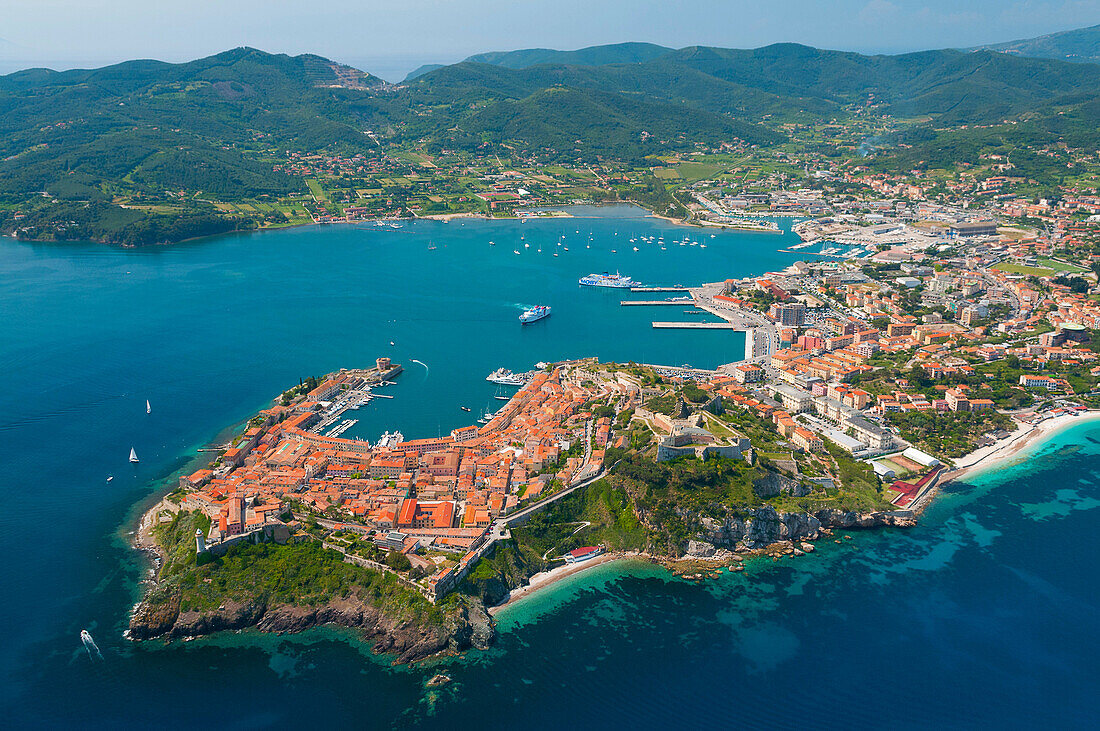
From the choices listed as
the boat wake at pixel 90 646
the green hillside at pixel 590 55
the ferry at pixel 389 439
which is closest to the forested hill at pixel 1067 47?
the green hillside at pixel 590 55

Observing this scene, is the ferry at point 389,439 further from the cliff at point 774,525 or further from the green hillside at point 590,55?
the green hillside at point 590,55

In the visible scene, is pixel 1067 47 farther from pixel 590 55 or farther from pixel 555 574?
pixel 555 574

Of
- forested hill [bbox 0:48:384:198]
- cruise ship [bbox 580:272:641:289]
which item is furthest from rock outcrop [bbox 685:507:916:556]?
forested hill [bbox 0:48:384:198]

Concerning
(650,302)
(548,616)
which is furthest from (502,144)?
(548,616)

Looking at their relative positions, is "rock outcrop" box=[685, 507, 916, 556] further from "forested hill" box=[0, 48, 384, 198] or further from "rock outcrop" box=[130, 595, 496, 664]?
"forested hill" box=[0, 48, 384, 198]

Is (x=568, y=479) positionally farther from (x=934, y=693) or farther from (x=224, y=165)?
(x=224, y=165)
